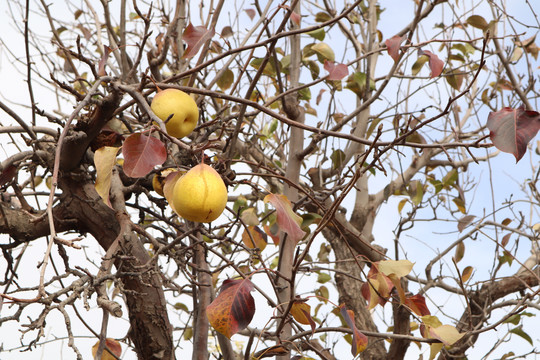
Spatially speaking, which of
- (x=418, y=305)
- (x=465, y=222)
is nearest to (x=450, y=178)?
(x=465, y=222)

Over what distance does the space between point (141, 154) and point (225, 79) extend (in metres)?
1.25

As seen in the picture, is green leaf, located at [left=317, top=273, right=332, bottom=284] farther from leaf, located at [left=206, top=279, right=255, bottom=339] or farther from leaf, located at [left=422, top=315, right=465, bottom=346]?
leaf, located at [left=206, top=279, right=255, bottom=339]

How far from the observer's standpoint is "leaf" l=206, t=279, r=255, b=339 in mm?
1205

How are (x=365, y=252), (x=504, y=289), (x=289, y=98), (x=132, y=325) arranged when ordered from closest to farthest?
(x=132, y=325)
(x=289, y=98)
(x=365, y=252)
(x=504, y=289)

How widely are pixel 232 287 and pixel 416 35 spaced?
2.84m

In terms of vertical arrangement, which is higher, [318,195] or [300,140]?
[300,140]

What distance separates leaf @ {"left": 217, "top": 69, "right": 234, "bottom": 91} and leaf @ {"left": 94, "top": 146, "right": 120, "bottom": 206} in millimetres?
1116

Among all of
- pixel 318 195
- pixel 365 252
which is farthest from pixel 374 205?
pixel 318 195

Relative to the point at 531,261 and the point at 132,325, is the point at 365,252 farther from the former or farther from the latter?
the point at 132,325

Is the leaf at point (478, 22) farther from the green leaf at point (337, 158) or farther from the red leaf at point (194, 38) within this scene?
the red leaf at point (194, 38)

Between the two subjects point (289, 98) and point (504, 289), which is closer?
point (289, 98)

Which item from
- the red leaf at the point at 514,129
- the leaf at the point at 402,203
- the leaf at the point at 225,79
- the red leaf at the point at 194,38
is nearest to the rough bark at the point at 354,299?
the leaf at the point at 402,203

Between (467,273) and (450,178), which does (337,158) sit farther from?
(467,273)

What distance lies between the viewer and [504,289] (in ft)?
10.3
